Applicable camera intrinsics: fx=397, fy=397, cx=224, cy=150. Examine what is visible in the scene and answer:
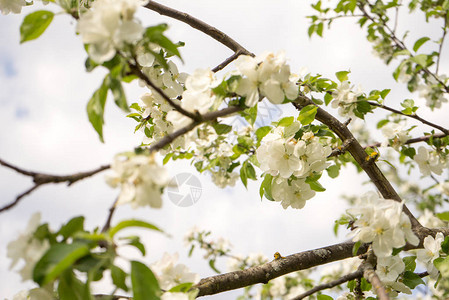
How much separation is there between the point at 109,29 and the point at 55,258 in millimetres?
456

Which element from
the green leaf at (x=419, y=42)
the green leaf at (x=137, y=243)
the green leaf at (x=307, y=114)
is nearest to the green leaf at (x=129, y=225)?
the green leaf at (x=137, y=243)

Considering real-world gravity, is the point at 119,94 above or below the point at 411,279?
below

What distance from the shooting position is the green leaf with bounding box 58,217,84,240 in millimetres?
842

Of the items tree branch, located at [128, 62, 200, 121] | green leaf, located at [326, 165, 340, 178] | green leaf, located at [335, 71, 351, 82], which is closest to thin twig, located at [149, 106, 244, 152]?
tree branch, located at [128, 62, 200, 121]

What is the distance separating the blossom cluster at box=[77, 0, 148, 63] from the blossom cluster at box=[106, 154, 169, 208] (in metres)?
0.23

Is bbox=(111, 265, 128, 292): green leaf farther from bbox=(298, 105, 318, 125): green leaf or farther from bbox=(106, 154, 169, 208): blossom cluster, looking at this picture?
bbox=(298, 105, 318, 125): green leaf

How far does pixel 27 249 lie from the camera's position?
2.60 ft

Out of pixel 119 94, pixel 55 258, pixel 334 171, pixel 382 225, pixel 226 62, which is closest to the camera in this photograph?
pixel 55 258

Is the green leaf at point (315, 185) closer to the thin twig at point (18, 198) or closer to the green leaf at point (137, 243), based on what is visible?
the green leaf at point (137, 243)

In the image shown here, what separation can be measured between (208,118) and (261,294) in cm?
397

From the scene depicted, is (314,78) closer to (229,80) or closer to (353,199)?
→ (229,80)

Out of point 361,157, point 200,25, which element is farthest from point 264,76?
point 361,157

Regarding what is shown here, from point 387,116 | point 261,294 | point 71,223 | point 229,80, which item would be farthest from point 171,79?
point 261,294

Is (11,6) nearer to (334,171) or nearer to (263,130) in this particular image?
(263,130)
